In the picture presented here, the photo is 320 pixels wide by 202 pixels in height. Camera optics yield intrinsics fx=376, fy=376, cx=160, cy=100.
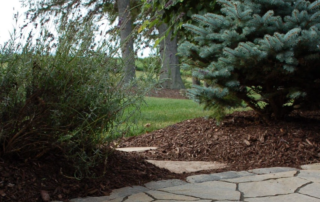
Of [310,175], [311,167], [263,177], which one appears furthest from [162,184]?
[311,167]

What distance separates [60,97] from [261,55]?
97.1 inches

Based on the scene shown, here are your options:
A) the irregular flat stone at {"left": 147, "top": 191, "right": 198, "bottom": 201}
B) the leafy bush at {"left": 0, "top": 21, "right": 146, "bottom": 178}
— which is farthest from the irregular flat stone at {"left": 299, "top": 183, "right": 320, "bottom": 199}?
the leafy bush at {"left": 0, "top": 21, "right": 146, "bottom": 178}

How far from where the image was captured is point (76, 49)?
2.98 metres

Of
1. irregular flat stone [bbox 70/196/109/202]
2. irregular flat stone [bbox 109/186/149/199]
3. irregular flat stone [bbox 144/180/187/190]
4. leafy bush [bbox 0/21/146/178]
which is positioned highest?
leafy bush [bbox 0/21/146/178]

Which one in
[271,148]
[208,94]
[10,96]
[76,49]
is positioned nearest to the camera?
[10,96]

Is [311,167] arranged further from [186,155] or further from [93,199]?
[93,199]

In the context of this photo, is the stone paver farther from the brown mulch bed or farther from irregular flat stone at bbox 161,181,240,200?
the brown mulch bed

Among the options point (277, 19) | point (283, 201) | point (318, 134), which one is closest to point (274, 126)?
point (318, 134)

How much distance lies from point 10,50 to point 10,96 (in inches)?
14.3

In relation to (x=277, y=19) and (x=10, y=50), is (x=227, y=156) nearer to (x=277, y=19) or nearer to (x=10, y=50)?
(x=277, y=19)

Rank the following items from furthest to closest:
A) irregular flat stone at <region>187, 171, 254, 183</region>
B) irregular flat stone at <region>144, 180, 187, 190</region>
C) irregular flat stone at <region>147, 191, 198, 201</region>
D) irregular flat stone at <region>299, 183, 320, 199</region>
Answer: irregular flat stone at <region>187, 171, 254, 183</region> < irregular flat stone at <region>144, 180, 187, 190</region> < irregular flat stone at <region>299, 183, 320, 199</region> < irregular flat stone at <region>147, 191, 198, 201</region>

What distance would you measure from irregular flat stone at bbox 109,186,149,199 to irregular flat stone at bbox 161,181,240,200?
21 cm

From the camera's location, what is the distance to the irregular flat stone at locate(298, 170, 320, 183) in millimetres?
3416

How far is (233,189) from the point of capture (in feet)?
10.3
